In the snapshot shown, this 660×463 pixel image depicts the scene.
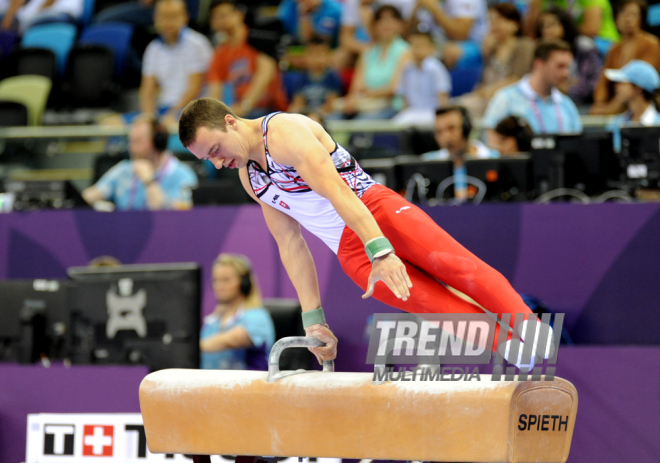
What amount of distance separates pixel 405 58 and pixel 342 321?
3137 mm

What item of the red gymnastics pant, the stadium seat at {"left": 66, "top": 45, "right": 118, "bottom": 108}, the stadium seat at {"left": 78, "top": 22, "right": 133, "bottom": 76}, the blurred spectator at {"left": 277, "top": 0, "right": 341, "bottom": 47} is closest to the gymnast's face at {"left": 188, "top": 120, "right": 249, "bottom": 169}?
the red gymnastics pant

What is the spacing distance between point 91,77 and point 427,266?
6468 mm

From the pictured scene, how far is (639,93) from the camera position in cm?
565

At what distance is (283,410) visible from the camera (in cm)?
319

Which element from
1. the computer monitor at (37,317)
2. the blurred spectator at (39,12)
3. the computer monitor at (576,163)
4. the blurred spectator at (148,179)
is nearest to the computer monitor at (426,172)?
the computer monitor at (576,163)

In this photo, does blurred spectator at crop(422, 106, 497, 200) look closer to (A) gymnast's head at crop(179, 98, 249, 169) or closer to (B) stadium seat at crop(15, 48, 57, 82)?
(A) gymnast's head at crop(179, 98, 249, 169)

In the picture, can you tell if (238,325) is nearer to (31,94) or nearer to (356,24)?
(356,24)

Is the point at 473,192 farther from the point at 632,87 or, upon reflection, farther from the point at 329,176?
the point at 329,176

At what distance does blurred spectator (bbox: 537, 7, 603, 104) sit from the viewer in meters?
→ 7.00

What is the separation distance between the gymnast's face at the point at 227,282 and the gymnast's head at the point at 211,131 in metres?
2.03

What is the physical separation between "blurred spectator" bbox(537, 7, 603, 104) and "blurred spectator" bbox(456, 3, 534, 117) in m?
0.21

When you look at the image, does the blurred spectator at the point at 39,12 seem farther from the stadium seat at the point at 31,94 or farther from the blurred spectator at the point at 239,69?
the blurred spectator at the point at 239,69

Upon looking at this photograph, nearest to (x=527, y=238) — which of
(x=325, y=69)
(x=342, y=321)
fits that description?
(x=342, y=321)

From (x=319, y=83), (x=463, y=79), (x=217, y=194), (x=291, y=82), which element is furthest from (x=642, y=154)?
(x=291, y=82)
